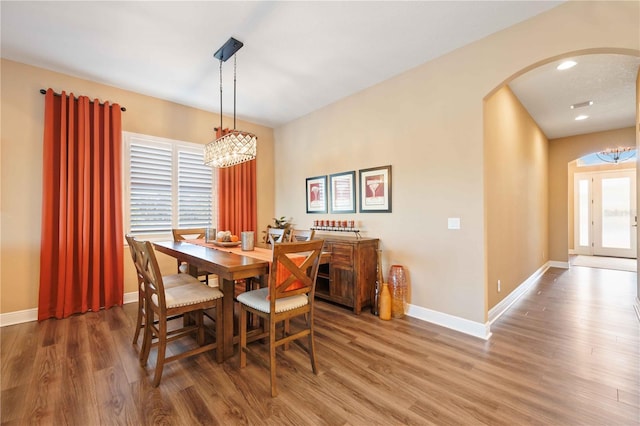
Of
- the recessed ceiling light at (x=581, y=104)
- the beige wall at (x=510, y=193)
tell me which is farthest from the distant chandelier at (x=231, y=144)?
the recessed ceiling light at (x=581, y=104)

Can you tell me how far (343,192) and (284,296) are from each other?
235cm

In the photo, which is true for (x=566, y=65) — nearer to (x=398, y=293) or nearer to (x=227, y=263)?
(x=398, y=293)

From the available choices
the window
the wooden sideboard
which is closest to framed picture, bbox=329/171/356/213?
the wooden sideboard

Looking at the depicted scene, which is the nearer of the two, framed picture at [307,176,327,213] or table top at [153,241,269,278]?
table top at [153,241,269,278]

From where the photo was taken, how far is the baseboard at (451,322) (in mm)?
2661

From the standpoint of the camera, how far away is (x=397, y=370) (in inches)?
82.6

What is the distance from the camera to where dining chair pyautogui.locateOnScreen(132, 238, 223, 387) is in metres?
1.92

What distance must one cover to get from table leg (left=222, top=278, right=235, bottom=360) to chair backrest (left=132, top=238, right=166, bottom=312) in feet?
1.63

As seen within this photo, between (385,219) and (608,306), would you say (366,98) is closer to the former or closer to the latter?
(385,219)

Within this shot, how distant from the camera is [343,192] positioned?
13.3ft

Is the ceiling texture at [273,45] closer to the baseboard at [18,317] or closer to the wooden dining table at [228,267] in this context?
the wooden dining table at [228,267]

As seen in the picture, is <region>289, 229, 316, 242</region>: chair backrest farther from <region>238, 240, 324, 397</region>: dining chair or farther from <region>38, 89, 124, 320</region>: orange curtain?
<region>38, 89, 124, 320</region>: orange curtain

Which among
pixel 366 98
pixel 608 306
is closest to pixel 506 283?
pixel 608 306

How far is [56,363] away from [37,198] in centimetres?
203
